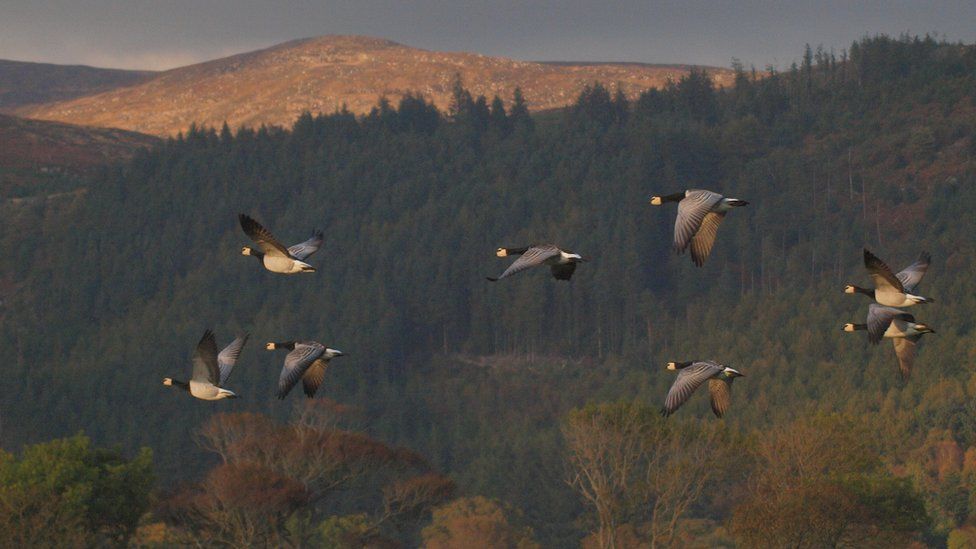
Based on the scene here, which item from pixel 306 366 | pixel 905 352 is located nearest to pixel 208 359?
pixel 306 366

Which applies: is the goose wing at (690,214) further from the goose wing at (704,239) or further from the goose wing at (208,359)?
the goose wing at (208,359)

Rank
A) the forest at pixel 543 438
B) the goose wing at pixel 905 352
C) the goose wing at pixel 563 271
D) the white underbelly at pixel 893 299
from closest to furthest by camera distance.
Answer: the white underbelly at pixel 893 299 → the goose wing at pixel 563 271 → the goose wing at pixel 905 352 → the forest at pixel 543 438

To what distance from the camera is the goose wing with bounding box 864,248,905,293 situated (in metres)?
29.7

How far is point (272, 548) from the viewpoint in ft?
282

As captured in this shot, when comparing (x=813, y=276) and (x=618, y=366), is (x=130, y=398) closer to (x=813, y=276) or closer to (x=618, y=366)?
(x=618, y=366)

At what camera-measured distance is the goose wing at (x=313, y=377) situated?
33.2 metres

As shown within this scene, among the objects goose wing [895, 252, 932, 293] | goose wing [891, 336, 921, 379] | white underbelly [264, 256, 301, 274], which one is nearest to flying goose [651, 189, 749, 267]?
goose wing [895, 252, 932, 293]

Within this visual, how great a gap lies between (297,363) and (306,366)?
398 millimetres

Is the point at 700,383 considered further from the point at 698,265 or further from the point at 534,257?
the point at 534,257

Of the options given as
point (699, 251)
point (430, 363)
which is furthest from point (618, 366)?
point (699, 251)

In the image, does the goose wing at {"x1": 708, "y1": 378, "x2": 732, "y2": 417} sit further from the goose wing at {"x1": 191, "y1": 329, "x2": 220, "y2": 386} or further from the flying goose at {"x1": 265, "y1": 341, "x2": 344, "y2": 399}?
the goose wing at {"x1": 191, "y1": 329, "x2": 220, "y2": 386}

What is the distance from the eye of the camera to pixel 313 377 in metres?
33.7

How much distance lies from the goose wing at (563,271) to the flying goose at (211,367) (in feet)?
19.5

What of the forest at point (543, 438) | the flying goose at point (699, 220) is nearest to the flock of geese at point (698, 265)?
the flying goose at point (699, 220)
